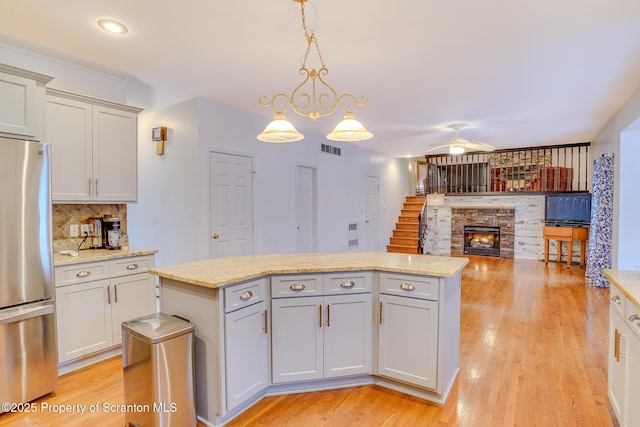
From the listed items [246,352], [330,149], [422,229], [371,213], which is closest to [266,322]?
[246,352]

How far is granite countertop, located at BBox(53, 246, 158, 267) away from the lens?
8.80ft

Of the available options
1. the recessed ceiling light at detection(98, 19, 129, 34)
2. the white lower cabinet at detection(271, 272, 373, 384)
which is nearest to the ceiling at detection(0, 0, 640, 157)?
the recessed ceiling light at detection(98, 19, 129, 34)

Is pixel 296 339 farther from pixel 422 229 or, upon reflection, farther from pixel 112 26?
pixel 422 229

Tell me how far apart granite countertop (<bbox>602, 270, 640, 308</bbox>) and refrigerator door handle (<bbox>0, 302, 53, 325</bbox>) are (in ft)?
11.3

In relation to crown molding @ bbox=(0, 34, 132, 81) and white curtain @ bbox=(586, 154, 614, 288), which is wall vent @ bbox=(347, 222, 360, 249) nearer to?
white curtain @ bbox=(586, 154, 614, 288)

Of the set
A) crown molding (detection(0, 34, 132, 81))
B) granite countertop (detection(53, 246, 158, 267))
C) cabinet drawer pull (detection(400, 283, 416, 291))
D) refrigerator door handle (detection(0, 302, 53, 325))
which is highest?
crown molding (detection(0, 34, 132, 81))

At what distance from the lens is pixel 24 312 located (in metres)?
2.21

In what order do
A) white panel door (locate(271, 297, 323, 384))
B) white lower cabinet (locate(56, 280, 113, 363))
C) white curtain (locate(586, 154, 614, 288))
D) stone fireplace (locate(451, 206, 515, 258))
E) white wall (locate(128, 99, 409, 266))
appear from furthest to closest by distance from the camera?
stone fireplace (locate(451, 206, 515, 258))
white curtain (locate(586, 154, 614, 288))
white wall (locate(128, 99, 409, 266))
white lower cabinet (locate(56, 280, 113, 363))
white panel door (locate(271, 297, 323, 384))

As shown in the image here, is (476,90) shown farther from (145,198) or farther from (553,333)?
(145,198)

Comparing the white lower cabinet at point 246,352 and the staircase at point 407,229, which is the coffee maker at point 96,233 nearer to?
the white lower cabinet at point 246,352

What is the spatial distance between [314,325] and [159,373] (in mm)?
995

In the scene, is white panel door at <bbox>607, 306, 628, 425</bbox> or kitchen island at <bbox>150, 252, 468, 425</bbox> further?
kitchen island at <bbox>150, 252, 468, 425</bbox>

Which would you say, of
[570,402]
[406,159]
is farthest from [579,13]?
[406,159]

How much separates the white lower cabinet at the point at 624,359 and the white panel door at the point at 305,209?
4281 mm
